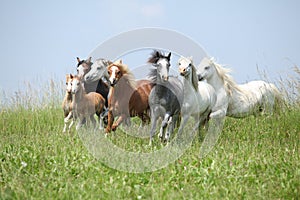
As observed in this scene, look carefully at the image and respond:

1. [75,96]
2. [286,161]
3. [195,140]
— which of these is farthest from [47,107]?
[286,161]

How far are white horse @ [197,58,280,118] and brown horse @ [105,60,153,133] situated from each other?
1.48m

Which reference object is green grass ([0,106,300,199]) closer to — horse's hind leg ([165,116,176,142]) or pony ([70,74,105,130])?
horse's hind leg ([165,116,176,142])

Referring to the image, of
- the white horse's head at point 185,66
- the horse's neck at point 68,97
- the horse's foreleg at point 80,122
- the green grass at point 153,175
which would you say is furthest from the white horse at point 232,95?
the horse's neck at point 68,97

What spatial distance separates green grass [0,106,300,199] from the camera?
453 centimetres

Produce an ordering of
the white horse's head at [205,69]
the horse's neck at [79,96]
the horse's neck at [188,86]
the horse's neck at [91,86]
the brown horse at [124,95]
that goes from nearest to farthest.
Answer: the horse's neck at [188,86], the brown horse at [124,95], the horse's neck at [79,96], the white horse's head at [205,69], the horse's neck at [91,86]

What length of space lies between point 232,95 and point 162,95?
238cm

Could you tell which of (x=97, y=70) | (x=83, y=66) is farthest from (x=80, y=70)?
(x=97, y=70)

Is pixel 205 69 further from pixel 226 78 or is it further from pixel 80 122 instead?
pixel 80 122

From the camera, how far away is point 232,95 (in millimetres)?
10078

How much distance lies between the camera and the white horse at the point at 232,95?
9.77m

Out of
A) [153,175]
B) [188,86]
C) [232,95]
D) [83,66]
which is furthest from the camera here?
[232,95]

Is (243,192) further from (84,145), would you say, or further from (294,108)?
(294,108)

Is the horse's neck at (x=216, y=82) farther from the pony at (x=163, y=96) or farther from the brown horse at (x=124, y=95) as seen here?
the brown horse at (x=124, y=95)

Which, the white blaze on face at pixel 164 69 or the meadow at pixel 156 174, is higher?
the white blaze on face at pixel 164 69
